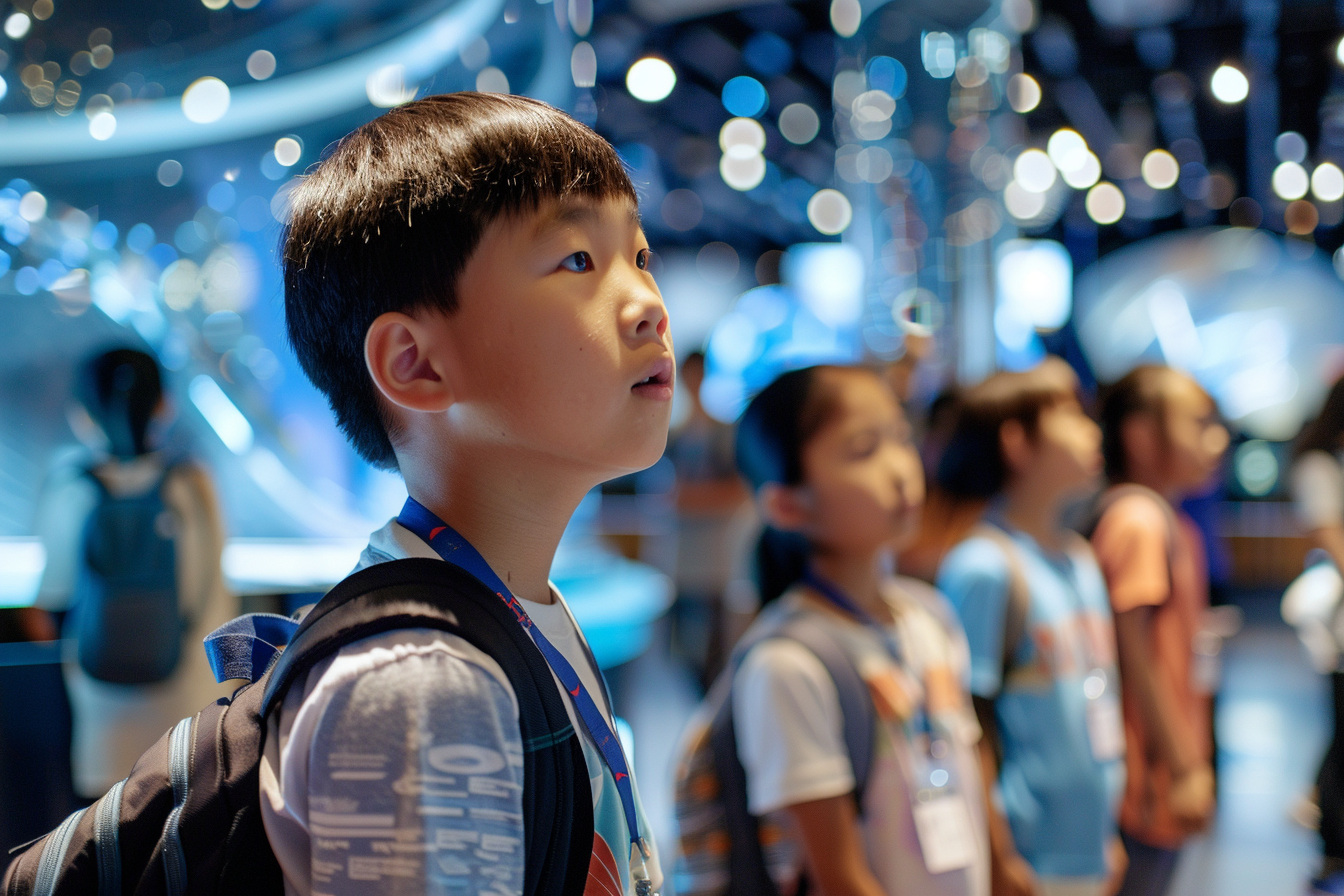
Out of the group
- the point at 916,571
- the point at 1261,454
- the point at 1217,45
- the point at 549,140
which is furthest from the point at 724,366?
the point at 549,140

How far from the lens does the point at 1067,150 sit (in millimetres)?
9289

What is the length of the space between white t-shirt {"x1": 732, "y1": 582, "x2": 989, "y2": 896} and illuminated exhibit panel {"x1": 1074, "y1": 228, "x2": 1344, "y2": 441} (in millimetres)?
9287

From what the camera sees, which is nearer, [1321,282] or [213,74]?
[213,74]

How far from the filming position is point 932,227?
419 centimetres

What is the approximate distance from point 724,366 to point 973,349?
9022 millimetres

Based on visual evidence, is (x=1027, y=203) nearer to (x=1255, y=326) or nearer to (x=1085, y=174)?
(x=1085, y=174)

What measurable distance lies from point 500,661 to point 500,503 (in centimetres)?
17

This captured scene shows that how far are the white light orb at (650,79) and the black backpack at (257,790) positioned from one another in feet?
27.4

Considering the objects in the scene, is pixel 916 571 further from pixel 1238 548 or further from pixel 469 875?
pixel 1238 548

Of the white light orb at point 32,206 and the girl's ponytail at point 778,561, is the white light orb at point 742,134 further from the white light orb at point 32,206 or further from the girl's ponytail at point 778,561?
the girl's ponytail at point 778,561

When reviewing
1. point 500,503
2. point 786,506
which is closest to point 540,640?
point 500,503

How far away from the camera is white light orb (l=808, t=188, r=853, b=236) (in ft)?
43.8

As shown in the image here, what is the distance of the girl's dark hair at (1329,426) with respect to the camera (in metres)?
3.07

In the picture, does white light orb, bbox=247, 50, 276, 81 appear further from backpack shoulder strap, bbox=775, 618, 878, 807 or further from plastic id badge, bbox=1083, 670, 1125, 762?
plastic id badge, bbox=1083, 670, 1125, 762
